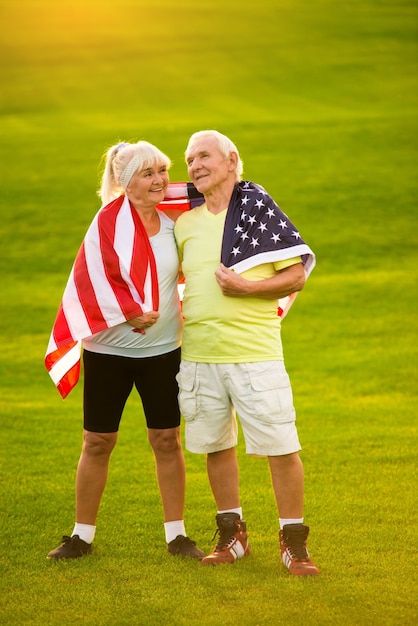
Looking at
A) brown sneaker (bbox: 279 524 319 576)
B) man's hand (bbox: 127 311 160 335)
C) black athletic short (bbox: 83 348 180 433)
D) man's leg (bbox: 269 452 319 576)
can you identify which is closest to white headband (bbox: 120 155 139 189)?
man's hand (bbox: 127 311 160 335)

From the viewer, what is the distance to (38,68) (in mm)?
29922

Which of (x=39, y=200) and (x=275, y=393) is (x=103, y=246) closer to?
(x=275, y=393)

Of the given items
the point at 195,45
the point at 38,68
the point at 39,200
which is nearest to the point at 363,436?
the point at 39,200

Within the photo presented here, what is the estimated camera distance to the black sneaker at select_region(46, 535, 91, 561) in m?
4.86

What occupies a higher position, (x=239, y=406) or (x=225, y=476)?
(x=239, y=406)

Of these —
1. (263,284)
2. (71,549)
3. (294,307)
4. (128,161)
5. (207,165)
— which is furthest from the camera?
(294,307)

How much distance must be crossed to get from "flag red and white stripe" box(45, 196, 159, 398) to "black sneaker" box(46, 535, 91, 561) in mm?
954

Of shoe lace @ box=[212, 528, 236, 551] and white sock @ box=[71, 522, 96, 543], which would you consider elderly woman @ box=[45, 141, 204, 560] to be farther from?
shoe lace @ box=[212, 528, 236, 551]

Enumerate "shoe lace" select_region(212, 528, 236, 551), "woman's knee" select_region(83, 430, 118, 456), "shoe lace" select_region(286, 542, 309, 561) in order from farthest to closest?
"woman's knee" select_region(83, 430, 118, 456) → "shoe lace" select_region(212, 528, 236, 551) → "shoe lace" select_region(286, 542, 309, 561)

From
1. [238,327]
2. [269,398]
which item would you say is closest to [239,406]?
[269,398]

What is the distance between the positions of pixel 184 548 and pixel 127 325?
110 cm

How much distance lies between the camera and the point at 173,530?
4961mm

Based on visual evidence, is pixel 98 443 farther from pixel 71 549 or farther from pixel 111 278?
pixel 111 278

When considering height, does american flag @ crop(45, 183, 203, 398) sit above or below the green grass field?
above
